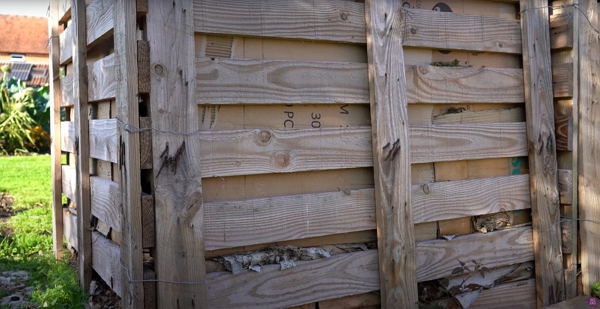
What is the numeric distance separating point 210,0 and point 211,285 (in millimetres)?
1434

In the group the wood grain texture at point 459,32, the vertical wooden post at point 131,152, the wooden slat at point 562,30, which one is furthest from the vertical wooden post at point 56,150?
the wooden slat at point 562,30

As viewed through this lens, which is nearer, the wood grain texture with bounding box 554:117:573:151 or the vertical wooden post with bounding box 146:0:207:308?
the vertical wooden post with bounding box 146:0:207:308

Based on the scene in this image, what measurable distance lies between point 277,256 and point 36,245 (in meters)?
3.26

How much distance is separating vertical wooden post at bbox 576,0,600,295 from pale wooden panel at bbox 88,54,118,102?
10.3ft

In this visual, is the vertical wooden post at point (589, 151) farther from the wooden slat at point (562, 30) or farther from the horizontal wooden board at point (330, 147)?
the horizontal wooden board at point (330, 147)

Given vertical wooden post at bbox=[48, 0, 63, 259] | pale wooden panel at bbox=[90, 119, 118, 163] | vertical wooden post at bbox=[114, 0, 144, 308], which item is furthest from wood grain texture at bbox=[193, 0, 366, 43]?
vertical wooden post at bbox=[48, 0, 63, 259]

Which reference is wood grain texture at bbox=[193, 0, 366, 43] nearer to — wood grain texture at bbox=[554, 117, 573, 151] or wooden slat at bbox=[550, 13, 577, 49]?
wooden slat at bbox=[550, 13, 577, 49]

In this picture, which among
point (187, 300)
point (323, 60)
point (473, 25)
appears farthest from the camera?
A: point (473, 25)

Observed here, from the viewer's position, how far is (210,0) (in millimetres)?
2953

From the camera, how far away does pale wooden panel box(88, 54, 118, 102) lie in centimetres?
316

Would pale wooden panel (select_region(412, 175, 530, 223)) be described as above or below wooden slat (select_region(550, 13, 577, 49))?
below

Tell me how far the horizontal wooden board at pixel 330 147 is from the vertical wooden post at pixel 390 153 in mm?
98

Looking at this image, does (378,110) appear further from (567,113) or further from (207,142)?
(567,113)

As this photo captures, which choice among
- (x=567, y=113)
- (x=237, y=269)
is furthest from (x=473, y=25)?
(x=237, y=269)
